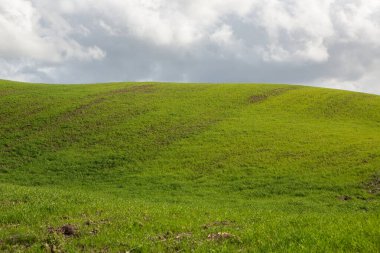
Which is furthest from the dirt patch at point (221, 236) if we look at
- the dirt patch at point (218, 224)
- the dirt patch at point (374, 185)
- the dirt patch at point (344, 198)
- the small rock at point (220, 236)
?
the dirt patch at point (374, 185)

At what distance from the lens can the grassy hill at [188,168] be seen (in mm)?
14531

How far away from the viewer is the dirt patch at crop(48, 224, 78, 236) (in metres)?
15.5

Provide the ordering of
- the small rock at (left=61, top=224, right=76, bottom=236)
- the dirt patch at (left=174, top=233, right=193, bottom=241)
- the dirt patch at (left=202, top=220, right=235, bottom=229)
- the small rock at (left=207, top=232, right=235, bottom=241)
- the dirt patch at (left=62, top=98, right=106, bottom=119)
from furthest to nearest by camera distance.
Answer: the dirt patch at (left=62, top=98, right=106, bottom=119) → the dirt patch at (left=202, top=220, right=235, bottom=229) → the small rock at (left=61, top=224, right=76, bottom=236) → the dirt patch at (left=174, top=233, right=193, bottom=241) → the small rock at (left=207, top=232, right=235, bottom=241)

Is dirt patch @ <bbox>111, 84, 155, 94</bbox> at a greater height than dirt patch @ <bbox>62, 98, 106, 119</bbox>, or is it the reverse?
dirt patch @ <bbox>111, 84, 155, 94</bbox>

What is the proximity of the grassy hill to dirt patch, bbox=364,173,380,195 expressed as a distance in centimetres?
17

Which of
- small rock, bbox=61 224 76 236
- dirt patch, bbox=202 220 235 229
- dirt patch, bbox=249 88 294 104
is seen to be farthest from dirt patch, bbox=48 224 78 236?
dirt patch, bbox=249 88 294 104

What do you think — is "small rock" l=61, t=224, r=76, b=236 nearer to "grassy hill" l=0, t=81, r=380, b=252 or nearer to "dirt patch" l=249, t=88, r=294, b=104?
"grassy hill" l=0, t=81, r=380, b=252

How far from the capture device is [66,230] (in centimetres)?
1570

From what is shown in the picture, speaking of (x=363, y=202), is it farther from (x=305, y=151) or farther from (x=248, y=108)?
(x=248, y=108)

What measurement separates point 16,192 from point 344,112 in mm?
53572

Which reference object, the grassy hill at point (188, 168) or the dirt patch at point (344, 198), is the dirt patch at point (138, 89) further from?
the dirt patch at point (344, 198)

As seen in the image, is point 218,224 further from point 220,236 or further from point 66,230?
point 66,230

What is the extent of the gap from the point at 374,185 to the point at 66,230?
28346 millimetres

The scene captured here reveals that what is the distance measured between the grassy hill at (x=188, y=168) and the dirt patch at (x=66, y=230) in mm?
54
